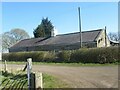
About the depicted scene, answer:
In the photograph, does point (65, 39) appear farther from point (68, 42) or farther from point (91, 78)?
point (91, 78)

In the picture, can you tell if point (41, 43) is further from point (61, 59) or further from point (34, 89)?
point (34, 89)

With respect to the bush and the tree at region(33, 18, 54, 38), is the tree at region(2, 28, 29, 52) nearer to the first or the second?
the tree at region(33, 18, 54, 38)

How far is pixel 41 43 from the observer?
192ft

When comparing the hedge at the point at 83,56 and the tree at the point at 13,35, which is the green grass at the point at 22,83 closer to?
the hedge at the point at 83,56

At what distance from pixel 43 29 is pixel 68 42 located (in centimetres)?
2241

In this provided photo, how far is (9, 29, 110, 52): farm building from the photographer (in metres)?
48.9

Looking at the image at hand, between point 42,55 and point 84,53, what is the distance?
9.50m

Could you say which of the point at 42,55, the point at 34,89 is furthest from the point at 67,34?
the point at 34,89

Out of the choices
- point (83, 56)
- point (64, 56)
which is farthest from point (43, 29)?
point (83, 56)

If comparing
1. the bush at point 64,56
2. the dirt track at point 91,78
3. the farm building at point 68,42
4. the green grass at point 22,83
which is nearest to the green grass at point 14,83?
the green grass at point 22,83

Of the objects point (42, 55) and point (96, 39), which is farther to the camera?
point (96, 39)

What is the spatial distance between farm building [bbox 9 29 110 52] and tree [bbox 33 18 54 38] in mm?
8237

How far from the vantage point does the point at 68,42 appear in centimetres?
5194

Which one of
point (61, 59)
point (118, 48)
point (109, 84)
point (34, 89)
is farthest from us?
point (61, 59)
